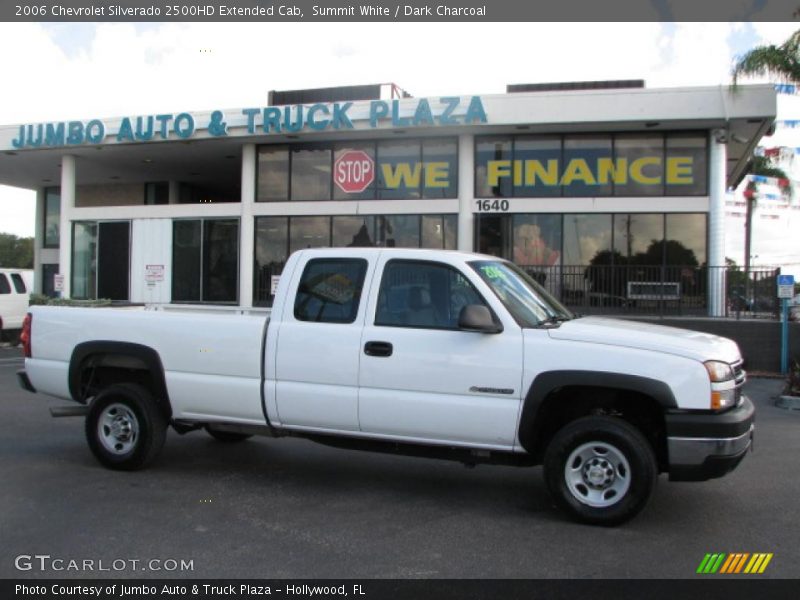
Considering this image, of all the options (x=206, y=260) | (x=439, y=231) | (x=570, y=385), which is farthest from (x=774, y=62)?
(x=206, y=260)

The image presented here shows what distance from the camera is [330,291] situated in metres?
5.87

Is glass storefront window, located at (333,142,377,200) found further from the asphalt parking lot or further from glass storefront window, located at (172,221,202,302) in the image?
the asphalt parking lot

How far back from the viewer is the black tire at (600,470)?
4.88 meters

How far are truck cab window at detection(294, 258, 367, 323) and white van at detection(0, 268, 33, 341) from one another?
16636 millimetres

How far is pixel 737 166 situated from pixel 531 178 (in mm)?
8724

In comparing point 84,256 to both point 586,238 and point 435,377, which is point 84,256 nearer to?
point 586,238

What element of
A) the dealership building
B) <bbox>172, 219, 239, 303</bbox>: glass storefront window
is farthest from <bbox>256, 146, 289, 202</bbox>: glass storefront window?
<bbox>172, 219, 239, 303</bbox>: glass storefront window

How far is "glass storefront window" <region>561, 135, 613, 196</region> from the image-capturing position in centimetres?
1809

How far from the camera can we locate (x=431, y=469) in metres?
6.73

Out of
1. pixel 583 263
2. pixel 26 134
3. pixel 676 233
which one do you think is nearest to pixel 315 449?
pixel 583 263

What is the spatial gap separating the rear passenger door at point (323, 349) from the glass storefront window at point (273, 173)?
583 inches

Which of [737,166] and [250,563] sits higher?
[737,166]

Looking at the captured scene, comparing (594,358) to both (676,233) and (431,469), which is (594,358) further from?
(676,233)
